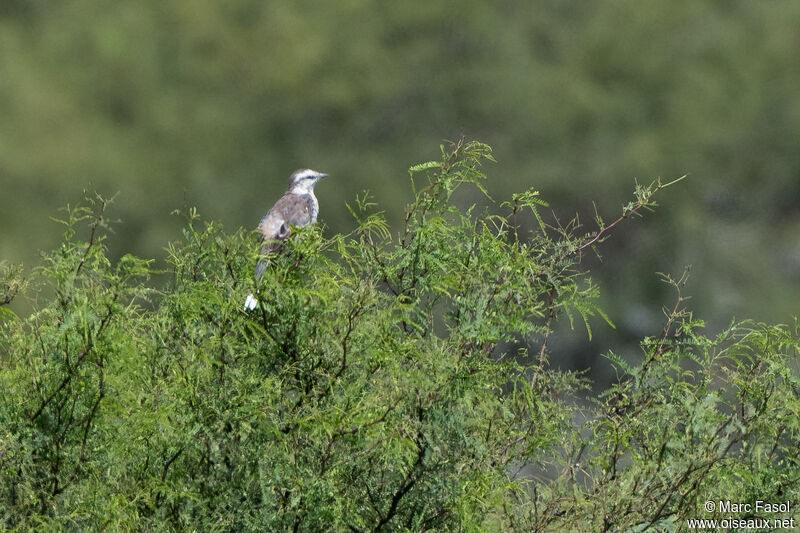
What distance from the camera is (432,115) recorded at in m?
12.6

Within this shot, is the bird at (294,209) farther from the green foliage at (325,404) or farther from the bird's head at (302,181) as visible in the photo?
the green foliage at (325,404)

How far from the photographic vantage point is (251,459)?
154 cm

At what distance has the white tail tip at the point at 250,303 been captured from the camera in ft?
5.43

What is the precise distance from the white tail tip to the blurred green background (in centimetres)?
828

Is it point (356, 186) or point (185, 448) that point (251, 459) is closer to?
point (185, 448)

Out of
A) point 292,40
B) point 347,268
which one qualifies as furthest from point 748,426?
point 292,40

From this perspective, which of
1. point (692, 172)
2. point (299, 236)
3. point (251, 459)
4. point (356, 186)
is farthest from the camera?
point (692, 172)

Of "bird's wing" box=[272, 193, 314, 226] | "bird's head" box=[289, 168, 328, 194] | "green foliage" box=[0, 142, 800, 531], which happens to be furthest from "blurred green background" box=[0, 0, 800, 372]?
"green foliage" box=[0, 142, 800, 531]

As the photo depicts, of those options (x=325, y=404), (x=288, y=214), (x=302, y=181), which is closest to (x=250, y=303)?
(x=325, y=404)

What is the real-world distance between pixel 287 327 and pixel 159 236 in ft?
29.9

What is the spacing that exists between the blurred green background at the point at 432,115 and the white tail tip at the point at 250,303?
828 cm

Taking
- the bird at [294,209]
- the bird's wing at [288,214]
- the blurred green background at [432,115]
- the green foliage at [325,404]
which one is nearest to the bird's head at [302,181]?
the bird at [294,209]

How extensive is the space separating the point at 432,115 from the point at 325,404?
11212 mm

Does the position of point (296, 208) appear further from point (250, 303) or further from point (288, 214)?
point (250, 303)
